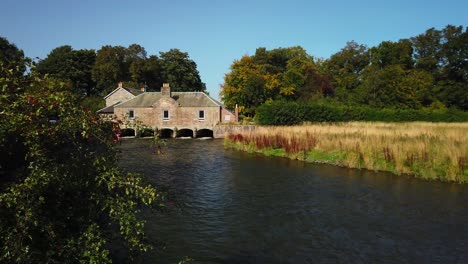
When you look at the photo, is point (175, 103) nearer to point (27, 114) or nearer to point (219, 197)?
point (219, 197)

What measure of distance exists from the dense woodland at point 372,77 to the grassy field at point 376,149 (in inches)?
956

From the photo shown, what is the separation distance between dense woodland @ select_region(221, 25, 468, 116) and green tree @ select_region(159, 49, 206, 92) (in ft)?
70.1

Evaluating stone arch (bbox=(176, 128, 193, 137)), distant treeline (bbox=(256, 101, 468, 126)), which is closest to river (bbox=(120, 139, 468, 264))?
distant treeline (bbox=(256, 101, 468, 126))

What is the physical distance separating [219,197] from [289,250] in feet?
19.1

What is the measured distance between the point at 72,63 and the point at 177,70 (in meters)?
22.9

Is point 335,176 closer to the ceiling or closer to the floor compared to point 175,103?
closer to the floor

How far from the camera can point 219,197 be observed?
48.8 ft

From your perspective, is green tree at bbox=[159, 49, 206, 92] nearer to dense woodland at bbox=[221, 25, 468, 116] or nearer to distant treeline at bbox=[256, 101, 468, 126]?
dense woodland at bbox=[221, 25, 468, 116]

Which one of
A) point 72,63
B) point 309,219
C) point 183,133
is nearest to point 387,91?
point 183,133

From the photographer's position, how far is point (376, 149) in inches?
848

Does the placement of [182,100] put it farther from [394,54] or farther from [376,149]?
[394,54]

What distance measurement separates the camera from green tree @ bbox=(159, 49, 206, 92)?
80188 millimetres

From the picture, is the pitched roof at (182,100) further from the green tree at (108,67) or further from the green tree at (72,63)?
the green tree at (72,63)

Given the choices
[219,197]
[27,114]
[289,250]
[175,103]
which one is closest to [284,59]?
[175,103]
